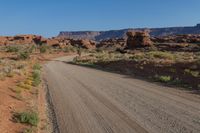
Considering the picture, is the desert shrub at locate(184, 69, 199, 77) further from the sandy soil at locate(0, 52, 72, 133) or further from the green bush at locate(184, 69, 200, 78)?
the sandy soil at locate(0, 52, 72, 133)

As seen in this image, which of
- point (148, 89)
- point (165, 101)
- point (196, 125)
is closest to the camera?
point (196, 125)

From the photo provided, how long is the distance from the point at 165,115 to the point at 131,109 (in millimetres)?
1688

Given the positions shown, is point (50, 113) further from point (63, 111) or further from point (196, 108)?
point (196, 108)

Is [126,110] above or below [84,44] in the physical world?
above

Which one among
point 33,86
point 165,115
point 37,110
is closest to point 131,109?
point 165,115

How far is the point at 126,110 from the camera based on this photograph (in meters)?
13.2

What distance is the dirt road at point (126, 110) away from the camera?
34.4 feet

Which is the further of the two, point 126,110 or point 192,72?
point 192,72

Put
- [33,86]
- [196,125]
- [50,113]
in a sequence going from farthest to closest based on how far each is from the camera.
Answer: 1. [33,86]
2. [50,113]
3. [196,125]

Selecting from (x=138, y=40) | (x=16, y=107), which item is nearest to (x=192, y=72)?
(x=16, y=107)

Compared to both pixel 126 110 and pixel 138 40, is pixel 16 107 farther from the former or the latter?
pixel 138 40

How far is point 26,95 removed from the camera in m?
17.3

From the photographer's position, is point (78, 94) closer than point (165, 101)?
No

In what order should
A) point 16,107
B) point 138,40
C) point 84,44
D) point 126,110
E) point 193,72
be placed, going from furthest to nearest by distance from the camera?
1. point 84,44
2. point 138,40
3. point 193,72
4. point 16,107
5. point 126,110
